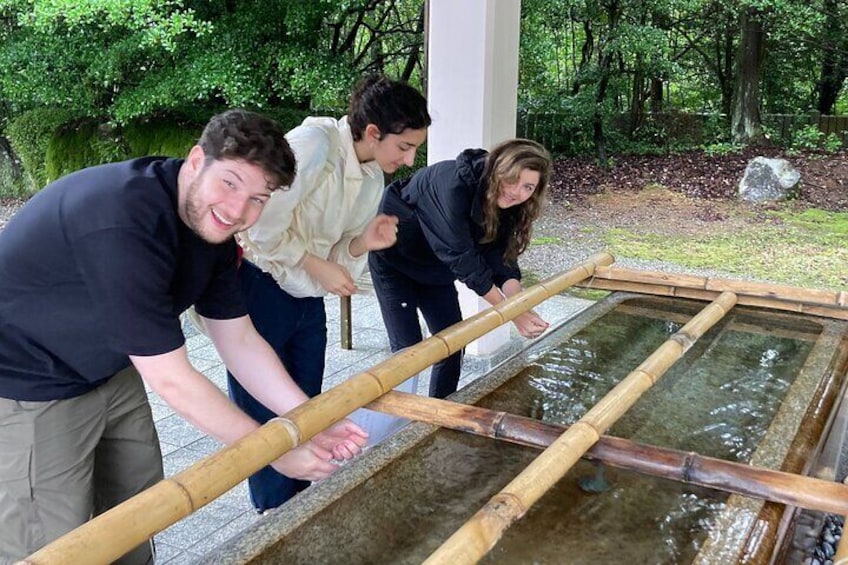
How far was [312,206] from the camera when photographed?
1901mm

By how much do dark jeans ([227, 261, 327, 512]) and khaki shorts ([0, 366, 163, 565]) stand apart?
1.54 ft

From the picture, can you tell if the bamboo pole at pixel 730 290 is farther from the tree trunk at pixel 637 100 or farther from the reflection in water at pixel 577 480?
the tree trunk at pixel 637 100

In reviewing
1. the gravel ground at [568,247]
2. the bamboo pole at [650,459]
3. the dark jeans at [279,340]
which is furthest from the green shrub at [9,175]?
the bamboo pole at [650,459]

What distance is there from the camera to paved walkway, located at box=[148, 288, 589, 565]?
2180 millimetres

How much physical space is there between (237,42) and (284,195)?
493 centimetres

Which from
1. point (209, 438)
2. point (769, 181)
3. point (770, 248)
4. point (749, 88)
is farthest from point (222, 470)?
point (749, 88)

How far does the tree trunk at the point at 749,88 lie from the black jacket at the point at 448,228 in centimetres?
723

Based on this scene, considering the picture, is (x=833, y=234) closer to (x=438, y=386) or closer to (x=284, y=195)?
(x=438, y=386)

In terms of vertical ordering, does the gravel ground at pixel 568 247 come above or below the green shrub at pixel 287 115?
below

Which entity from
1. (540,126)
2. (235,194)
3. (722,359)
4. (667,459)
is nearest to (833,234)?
(540,126)

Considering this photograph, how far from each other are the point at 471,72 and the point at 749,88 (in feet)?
21.7

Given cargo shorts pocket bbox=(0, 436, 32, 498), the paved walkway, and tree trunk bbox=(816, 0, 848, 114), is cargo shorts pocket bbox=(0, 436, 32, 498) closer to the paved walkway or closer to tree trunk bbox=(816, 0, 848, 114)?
the paved walkway

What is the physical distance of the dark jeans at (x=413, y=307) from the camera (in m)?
2.58

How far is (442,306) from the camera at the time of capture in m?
2.63
